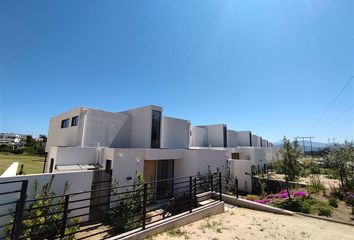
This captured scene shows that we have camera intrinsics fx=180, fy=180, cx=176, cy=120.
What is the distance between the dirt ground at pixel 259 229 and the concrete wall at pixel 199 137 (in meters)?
17.1

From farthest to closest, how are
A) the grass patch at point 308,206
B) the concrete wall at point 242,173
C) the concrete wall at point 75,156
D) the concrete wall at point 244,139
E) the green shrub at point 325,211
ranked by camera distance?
1. the concrete wall at point 244,139
2. the concrete wall at point 242,173
3. the concrete wall at point 75,156
4. the grass patch at point 308,206
5. the green shrub at point 325,211

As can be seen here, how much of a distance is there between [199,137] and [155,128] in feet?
39.6

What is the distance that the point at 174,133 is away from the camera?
1672cm

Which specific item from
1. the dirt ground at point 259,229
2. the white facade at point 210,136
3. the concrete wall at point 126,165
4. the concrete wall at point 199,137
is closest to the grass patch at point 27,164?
the concrete wall at point 126,165

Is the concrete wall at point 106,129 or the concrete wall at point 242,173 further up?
the concrete wall at point 106,129

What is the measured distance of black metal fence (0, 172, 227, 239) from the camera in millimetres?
4207

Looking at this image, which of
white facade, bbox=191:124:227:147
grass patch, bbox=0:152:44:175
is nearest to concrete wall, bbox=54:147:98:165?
grass patch, bbox=0:152:44:175

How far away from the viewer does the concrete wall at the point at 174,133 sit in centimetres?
1600

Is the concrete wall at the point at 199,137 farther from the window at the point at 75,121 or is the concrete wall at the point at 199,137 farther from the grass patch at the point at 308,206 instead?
the grass patch at the point at 308,206

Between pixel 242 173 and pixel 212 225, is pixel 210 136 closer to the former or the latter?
pixel 242 173

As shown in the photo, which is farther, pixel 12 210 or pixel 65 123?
pixel 65 123

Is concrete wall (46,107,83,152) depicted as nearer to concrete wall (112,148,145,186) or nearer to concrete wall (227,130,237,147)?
concrete wall (112,148,145,186)

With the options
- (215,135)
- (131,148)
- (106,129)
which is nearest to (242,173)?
(131,148)

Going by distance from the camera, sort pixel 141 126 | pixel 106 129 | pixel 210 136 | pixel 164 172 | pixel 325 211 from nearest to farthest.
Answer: pixel 325 211 → pixel 164 172 → pixel 106 129 → pixel 141 126 → pixel 210 136
